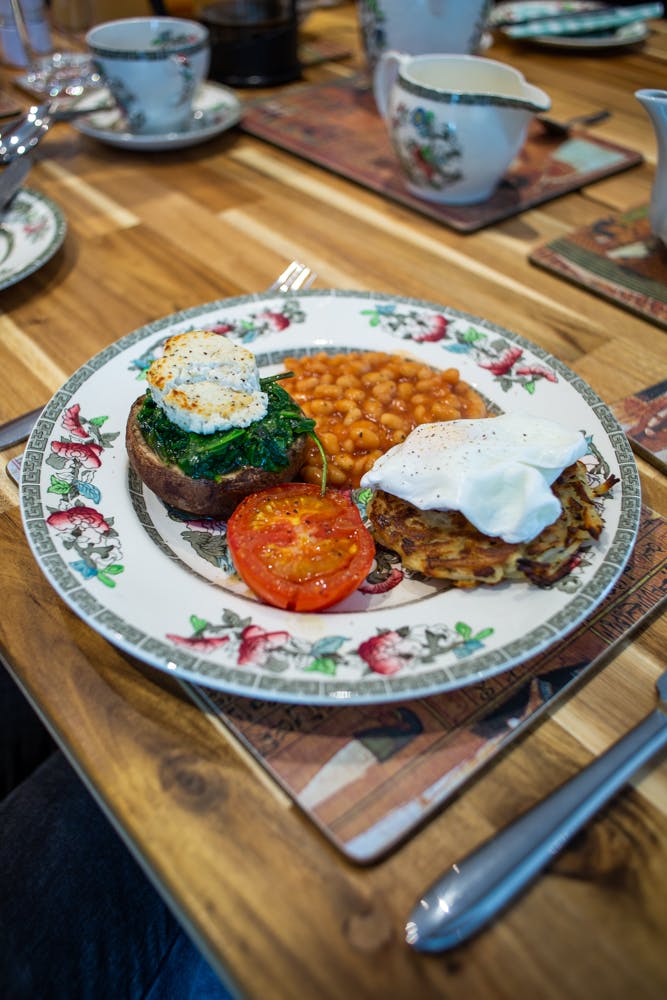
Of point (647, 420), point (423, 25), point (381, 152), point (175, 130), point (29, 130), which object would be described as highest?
point (423, 25)

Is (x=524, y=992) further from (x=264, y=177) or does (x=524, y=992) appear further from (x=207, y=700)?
(x=264, y=177)

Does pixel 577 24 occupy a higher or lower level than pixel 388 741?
higher

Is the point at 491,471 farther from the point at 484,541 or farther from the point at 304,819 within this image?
the point at 304,819

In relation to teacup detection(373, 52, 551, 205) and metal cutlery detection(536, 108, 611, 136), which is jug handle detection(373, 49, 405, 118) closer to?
teacup detection(373, 52, 551, 205)

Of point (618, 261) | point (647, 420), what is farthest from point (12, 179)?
point (647, 420)

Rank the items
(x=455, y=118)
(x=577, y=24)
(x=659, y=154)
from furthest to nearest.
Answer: (x=577, y=24) < (x=455, y=118) < (x=659, y=154)

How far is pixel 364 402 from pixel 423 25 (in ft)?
6.75

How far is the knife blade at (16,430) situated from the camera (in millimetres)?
1692

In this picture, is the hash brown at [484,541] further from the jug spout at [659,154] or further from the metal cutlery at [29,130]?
the metal cutlery at [29,130]

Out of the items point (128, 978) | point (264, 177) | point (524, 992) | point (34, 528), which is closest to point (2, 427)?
point (34, 528)

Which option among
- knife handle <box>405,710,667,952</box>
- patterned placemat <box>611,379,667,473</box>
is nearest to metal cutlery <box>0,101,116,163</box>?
patterned placemat <box>611,379,667,473</box>

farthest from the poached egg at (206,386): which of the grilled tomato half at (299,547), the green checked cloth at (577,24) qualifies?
the green checked cloth at (577,24)

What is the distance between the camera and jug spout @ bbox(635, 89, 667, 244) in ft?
6.82

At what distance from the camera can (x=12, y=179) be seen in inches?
98.0
